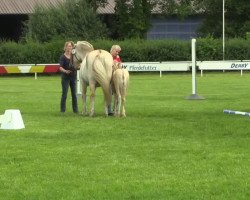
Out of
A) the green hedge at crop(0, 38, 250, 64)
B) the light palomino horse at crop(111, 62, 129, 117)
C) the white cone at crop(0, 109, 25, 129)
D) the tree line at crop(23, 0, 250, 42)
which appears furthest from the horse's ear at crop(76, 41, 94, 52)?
the tree line at crop(23, 0, 250, 42)

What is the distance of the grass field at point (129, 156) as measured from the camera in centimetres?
925

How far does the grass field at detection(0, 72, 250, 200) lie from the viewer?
9.25m

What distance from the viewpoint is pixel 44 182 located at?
32.0 ft

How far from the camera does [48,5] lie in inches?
2430

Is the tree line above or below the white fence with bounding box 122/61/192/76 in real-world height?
above

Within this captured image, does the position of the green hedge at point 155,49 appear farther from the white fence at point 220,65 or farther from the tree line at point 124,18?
the white fence at point 220,65

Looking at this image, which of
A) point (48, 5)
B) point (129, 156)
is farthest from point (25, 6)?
point (129, 156)

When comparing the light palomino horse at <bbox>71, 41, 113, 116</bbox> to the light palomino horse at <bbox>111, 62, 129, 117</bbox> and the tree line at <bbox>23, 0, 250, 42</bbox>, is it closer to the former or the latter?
the light palomino horse at <bbox>111, 62, 129, 117</bbox>

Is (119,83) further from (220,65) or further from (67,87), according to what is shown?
(220,65)

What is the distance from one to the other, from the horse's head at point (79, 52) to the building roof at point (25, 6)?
44.5 metres

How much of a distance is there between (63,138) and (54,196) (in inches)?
211

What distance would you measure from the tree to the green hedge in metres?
2.98

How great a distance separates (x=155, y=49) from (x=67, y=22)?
7.76 metres

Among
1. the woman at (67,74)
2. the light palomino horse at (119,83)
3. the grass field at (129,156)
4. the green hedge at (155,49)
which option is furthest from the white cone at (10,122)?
the green hedge at (155,49)
